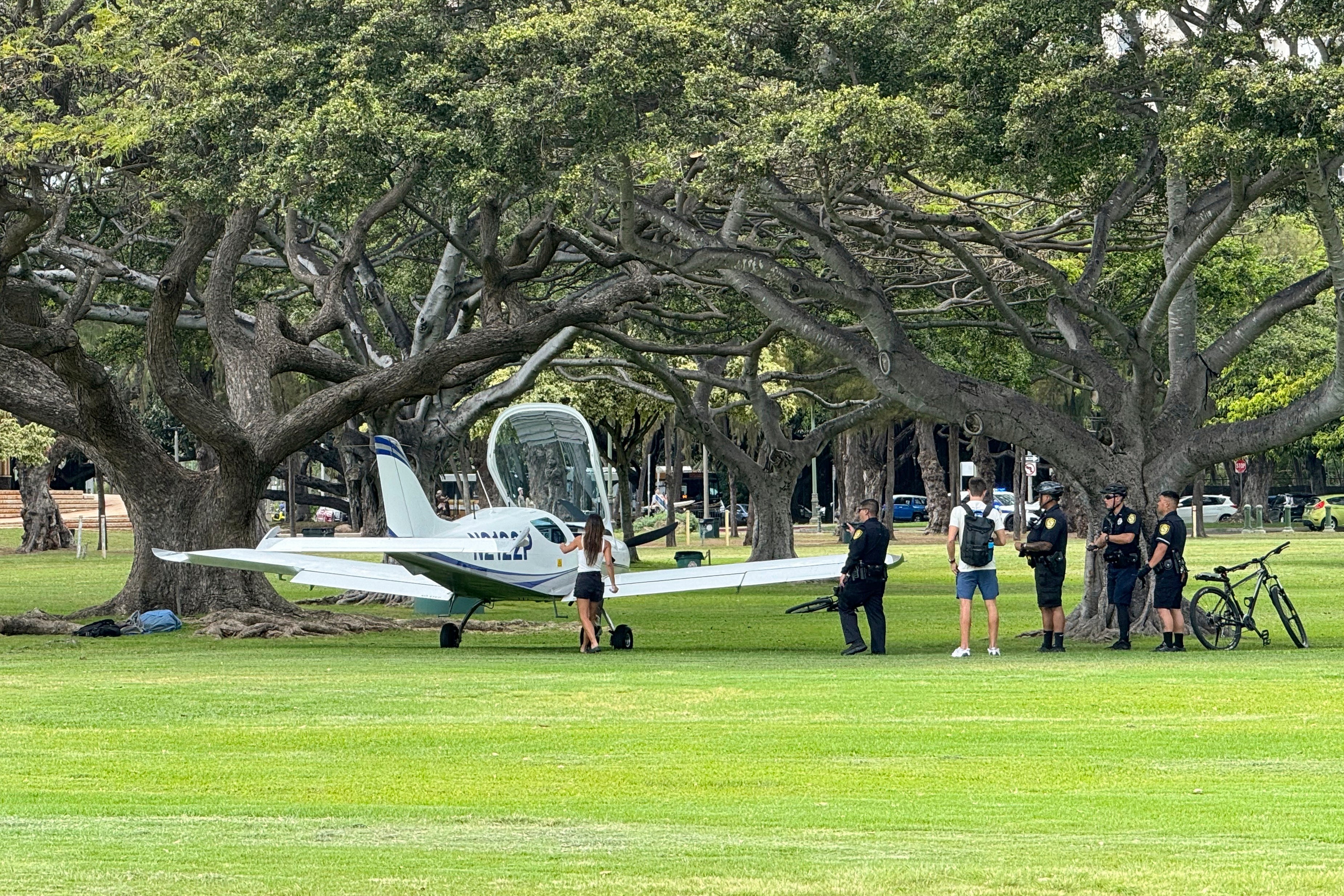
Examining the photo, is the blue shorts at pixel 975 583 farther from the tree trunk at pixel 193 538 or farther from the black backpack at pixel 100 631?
the tree trunk at pixel 193 538

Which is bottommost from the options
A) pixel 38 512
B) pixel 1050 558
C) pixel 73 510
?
pixel 1050 558

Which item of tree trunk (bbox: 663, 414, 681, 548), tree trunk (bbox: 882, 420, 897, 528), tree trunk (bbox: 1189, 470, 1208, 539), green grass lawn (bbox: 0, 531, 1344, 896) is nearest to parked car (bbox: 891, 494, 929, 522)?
tree trunk (bbox: 882, 420, 897, 528)

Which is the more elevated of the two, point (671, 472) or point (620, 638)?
point (671, 472)

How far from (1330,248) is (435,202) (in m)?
14.8

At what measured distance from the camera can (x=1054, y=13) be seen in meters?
22.1

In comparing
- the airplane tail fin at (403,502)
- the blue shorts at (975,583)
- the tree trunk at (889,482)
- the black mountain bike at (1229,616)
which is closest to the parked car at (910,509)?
Result: the tree trunk at (889,482)

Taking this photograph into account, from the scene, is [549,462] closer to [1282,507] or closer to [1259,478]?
[1259,478]

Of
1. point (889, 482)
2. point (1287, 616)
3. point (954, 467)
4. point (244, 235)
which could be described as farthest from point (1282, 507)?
point (244, 235)

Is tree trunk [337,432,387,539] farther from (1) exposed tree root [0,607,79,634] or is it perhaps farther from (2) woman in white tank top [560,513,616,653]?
(2) woman in white tank top [560,513,616,653]

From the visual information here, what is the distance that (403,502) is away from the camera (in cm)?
2566

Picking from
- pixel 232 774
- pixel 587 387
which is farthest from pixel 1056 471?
pixel 587 387

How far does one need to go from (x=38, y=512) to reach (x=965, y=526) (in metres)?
50.2

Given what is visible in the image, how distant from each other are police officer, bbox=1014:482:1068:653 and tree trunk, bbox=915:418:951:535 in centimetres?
5030

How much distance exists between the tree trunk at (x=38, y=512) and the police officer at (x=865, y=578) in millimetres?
47977
